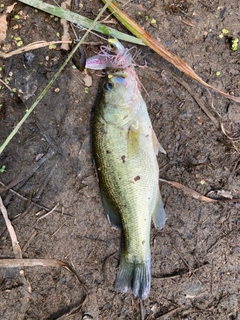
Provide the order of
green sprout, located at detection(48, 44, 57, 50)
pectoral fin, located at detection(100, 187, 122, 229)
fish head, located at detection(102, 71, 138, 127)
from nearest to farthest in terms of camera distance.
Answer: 1. fish head, located at detection(102, 71, 138, 127)
2. pectoral fin, located at detection(100, 187, 122, 229)
3. green sprout, located at detection(48, 44, 57, 50)

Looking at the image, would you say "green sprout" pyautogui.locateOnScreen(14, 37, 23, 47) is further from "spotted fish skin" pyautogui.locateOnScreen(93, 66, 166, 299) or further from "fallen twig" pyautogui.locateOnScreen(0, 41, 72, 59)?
"spotted fish skin" pyautogui.locateOnScreen(93, 66, 166, 299)

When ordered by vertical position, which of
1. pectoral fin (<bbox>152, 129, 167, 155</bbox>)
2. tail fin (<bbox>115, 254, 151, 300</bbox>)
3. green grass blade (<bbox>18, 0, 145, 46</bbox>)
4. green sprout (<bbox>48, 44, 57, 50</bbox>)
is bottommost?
tail fin (<bbox>115, 254, 151, 300</bbox>)

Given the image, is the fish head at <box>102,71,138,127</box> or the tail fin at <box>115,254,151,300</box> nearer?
the fish head at <box>102,71,138,127</box>

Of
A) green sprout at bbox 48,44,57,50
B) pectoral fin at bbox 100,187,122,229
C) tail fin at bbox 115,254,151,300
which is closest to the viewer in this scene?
tail fin at bbox 115,254,151,300

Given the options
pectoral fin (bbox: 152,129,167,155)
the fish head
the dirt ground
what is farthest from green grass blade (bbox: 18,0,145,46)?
pectoral fin (bbox: 152,129,167,155)

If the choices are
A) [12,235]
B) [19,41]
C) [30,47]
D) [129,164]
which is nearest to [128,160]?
[129,164]

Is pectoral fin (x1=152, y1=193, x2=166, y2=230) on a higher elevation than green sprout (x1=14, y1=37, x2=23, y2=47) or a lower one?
lower

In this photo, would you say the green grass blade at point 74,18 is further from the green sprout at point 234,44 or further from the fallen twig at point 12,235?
the fallen twig at point 12,235

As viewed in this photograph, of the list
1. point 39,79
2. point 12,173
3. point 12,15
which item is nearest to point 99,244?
point 12,173
